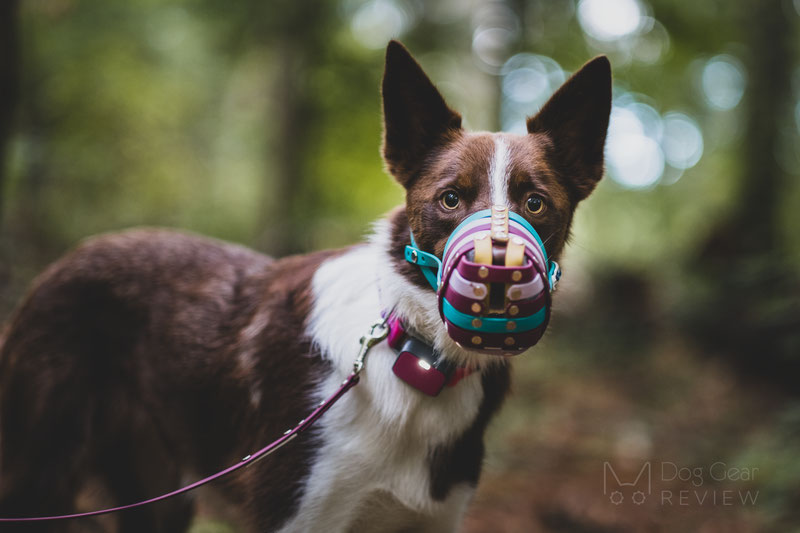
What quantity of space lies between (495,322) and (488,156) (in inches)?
25.1

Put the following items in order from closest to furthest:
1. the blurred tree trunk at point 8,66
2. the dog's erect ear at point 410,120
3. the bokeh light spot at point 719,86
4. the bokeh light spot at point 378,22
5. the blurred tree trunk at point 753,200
Answer: the dog's erect ear at point 410,120, the blurred tree trunk at point 8,66, the blurred tree trunk at point 753,200, the bokeh light spot at point 378,22, the bokeh light spot at point 719,86

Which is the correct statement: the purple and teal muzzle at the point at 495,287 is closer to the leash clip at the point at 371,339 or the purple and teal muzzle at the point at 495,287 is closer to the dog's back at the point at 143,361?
the leash clip at the point at 371,339

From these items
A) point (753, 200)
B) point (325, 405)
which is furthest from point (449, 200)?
point (753, 200)

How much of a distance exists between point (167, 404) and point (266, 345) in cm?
59

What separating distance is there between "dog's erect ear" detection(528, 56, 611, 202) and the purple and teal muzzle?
0.69 metres

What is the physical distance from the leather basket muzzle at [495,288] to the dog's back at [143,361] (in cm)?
76

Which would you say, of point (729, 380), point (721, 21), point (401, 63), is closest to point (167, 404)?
point (401, 63)

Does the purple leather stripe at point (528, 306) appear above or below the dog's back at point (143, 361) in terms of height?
above

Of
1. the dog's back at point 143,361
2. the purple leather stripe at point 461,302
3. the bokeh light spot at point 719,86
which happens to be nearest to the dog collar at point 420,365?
the dog's back at point 143,361

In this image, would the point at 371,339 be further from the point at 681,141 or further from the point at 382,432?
the point at 681,141

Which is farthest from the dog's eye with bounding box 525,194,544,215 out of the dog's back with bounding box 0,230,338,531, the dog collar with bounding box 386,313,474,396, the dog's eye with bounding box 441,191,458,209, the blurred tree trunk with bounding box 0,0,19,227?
the blurred tree trunk with bounding box 0,0,19,227

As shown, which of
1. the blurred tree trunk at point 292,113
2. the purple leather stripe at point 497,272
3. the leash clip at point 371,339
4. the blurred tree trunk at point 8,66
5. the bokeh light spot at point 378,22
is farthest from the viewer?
the bokeh light spot at point 378,22

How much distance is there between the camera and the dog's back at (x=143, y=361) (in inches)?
90.8

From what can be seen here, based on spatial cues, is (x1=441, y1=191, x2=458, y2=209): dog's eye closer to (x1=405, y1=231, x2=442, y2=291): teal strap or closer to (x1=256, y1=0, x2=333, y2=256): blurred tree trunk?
(x1=405, y1=231, x2=442, y2=291): teal strap
